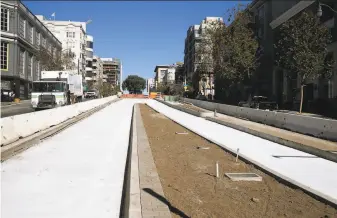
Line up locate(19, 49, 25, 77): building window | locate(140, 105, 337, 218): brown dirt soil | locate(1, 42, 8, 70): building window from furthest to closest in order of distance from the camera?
locate(19, 49, 25, 77): building window → locate(1, 42, 8, 70): building window → locate(140, 105, 337, 218): brown dirt soil

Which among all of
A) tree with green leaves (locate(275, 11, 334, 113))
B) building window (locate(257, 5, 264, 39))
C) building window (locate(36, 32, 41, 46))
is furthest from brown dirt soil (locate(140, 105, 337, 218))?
building window (locate(36, 32, 41, 46))

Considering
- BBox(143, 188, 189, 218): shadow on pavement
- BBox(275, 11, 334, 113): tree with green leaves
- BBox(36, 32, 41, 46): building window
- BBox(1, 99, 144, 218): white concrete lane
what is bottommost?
BBox(1, 99, 144, 218): white concrete lane

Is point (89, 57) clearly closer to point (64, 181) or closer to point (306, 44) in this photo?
point (306, 44)

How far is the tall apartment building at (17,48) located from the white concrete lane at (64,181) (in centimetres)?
5071

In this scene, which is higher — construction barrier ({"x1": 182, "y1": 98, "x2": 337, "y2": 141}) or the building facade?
the building facade

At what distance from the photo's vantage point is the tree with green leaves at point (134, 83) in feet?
611

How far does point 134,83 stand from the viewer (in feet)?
612

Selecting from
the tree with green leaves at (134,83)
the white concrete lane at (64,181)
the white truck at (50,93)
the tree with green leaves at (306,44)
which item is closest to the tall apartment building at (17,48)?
the white truck at (50,93)

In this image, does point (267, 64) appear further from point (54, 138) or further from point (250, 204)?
point (250, 204)

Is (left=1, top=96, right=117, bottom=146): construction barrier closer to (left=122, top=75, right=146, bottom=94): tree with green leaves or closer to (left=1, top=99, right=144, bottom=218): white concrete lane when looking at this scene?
(left=1, top=99, right=144, bottom=218): white concrete lane

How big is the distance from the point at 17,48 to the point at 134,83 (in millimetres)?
124683

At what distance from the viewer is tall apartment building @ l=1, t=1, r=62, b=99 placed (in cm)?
5966

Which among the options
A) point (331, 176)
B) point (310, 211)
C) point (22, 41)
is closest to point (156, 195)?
point (310, 211)

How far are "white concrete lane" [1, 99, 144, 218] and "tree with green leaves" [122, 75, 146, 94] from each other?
6797 inches
